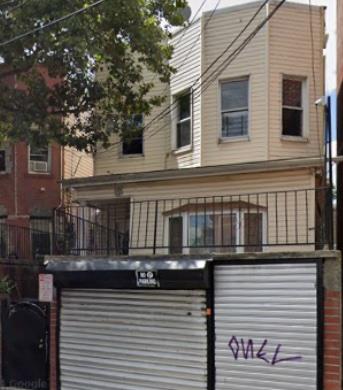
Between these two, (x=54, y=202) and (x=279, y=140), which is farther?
(x=54, y=202)

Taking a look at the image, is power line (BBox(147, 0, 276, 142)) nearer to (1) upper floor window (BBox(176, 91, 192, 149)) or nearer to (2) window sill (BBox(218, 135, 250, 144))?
(1) upper floor window (BBox(176, 91, 192, 149))

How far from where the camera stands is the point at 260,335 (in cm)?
684

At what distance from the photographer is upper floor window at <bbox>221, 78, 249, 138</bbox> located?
12047 millimetres

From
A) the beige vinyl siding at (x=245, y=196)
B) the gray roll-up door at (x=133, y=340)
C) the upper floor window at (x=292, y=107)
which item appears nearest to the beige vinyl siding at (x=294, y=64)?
the upper floor window at (x=292, y=107)

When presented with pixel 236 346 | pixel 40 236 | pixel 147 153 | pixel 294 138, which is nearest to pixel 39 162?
pixel 40 236

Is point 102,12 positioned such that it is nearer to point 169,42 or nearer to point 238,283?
point 169,42

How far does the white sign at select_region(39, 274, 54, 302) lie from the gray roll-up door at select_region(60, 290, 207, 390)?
0.21m

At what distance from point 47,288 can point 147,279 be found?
71.3 inches

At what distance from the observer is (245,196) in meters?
10.9

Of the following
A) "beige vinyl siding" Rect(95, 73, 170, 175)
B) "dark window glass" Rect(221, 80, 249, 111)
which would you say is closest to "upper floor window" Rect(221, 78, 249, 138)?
"dark window glass" Rect(221, 80, 249, 111)

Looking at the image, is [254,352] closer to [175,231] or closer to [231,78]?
[175,231]

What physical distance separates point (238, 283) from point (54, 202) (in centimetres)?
1365

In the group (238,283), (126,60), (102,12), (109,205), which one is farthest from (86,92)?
(238,283)

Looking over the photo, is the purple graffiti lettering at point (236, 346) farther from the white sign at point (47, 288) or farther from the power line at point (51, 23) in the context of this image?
the power line at point (51, 23)
